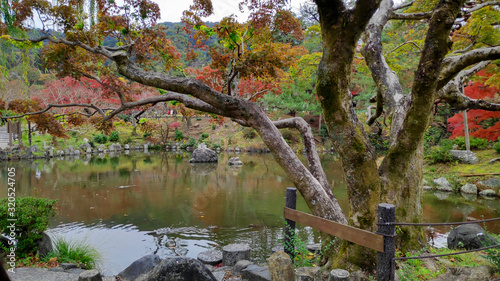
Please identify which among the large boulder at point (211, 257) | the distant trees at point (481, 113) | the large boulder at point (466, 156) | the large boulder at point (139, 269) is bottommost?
the large boulder at point (211, 257)

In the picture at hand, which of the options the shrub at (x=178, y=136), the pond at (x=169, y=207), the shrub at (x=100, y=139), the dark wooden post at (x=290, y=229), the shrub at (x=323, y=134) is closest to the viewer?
the dark wooden post at (x=290, y=229)

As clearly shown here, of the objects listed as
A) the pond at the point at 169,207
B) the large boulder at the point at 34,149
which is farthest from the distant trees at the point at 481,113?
the large boulder at the point at 34,149

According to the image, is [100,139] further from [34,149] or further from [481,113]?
[481,113]

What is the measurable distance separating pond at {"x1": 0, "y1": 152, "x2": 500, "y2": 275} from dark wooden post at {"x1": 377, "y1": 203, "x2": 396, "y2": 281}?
262 cm

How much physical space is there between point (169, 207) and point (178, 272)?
210 inches

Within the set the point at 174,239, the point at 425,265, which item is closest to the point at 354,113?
the point at 425,265

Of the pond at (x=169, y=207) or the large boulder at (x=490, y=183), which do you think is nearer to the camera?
the pond at (x=169, y=207)

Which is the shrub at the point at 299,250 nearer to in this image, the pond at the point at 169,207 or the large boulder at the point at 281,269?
the large boulder at the point at 281,269

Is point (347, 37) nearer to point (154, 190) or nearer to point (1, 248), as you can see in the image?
point (1, 248)

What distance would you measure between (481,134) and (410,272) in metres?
11.4

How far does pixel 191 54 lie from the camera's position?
6133 millimetres

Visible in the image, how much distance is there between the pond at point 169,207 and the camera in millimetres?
5676

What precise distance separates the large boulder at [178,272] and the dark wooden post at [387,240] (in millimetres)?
1615

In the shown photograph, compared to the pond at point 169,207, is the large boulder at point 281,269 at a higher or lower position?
higher
